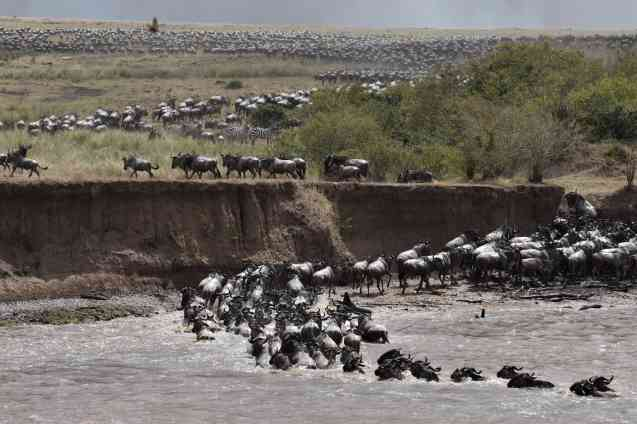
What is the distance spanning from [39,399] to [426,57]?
297ft

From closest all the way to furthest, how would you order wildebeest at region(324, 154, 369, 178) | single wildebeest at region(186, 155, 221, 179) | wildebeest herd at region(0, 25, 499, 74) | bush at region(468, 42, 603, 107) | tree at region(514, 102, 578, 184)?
1. single wildebeest at region(186, 155, 221, 179)
2. wildebeest at region(324, 154, 369, 178)
3. tree at region(514, 102, 578, 184)
4. bush at region(468, 42, 603, 107)
5. wildebeest herd at region(0, 25, 499, 74)

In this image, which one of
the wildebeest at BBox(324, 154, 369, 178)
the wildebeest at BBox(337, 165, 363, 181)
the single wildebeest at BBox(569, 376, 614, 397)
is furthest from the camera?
the wildebeest at BBox(324, 154, 369, 178)

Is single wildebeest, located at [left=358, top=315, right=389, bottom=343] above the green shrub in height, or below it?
below

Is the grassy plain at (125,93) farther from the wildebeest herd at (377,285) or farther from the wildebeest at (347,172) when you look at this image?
the wildebeest herd at (377,285)

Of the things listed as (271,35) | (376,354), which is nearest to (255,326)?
(376,354)

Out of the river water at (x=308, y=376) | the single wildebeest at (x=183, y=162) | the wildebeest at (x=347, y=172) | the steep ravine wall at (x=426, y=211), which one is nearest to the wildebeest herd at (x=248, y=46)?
the steep ravine wall at (x=426, y=211)

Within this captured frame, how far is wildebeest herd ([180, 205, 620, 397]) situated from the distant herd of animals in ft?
11.4

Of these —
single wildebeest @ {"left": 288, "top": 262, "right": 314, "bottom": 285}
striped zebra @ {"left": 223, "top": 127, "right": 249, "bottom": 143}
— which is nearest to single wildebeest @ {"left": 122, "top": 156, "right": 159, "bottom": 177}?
single wildebeest @ {"left": 288, "top": 262, "right": 314, "bottom": 285}

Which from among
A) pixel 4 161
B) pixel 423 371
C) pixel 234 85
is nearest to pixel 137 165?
pixel 4 161

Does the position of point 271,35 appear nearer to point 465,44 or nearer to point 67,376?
point 465,44

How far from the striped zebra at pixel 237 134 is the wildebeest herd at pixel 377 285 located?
1898 centimetres

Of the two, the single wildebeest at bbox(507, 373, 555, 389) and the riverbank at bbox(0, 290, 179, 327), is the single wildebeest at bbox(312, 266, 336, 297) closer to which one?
the riverbank at bbox(0, 290, 179, 327)

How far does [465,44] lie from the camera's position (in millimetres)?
120625

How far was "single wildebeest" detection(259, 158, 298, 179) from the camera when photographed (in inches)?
1398
